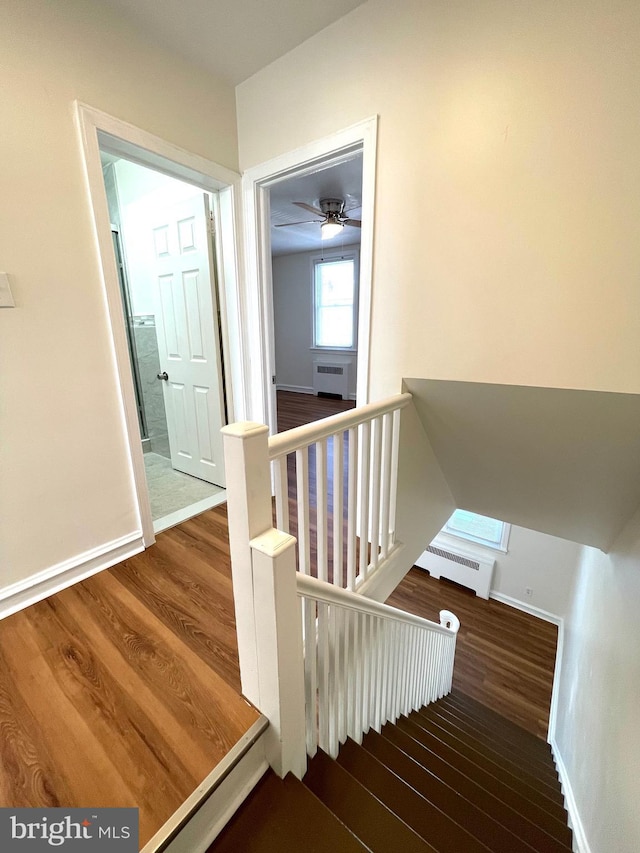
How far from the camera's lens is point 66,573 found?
5.33ft

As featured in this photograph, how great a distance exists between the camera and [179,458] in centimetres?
292

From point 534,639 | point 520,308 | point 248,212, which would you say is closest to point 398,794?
point 520,308

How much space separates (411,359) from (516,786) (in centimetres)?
240

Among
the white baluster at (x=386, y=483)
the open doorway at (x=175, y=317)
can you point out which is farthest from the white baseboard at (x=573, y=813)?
the open doorway at (x=175, y=317)

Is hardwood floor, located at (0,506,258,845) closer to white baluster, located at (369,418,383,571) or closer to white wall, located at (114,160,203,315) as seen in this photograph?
white baluster, located at (369,418,383,571)

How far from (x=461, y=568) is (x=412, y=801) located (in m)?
3.81

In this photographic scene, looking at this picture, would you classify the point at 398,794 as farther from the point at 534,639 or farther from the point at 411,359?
the point at 534,639

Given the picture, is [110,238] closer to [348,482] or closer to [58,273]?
[58,273]

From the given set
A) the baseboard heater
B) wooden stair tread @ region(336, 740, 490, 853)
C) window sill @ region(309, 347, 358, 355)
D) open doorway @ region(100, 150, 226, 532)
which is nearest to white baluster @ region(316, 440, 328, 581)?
wooden stair tread @ region(336, 740, 490, 853)

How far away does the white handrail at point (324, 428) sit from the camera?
3.16 ft

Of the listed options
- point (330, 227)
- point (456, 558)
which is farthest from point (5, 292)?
point (456, 558)

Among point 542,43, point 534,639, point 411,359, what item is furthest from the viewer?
point 534,639

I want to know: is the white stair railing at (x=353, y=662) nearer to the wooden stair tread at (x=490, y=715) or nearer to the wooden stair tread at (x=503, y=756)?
the wooden stair tread at (x=503, y=756)

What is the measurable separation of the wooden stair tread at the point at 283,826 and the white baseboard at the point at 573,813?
1.55 metres
